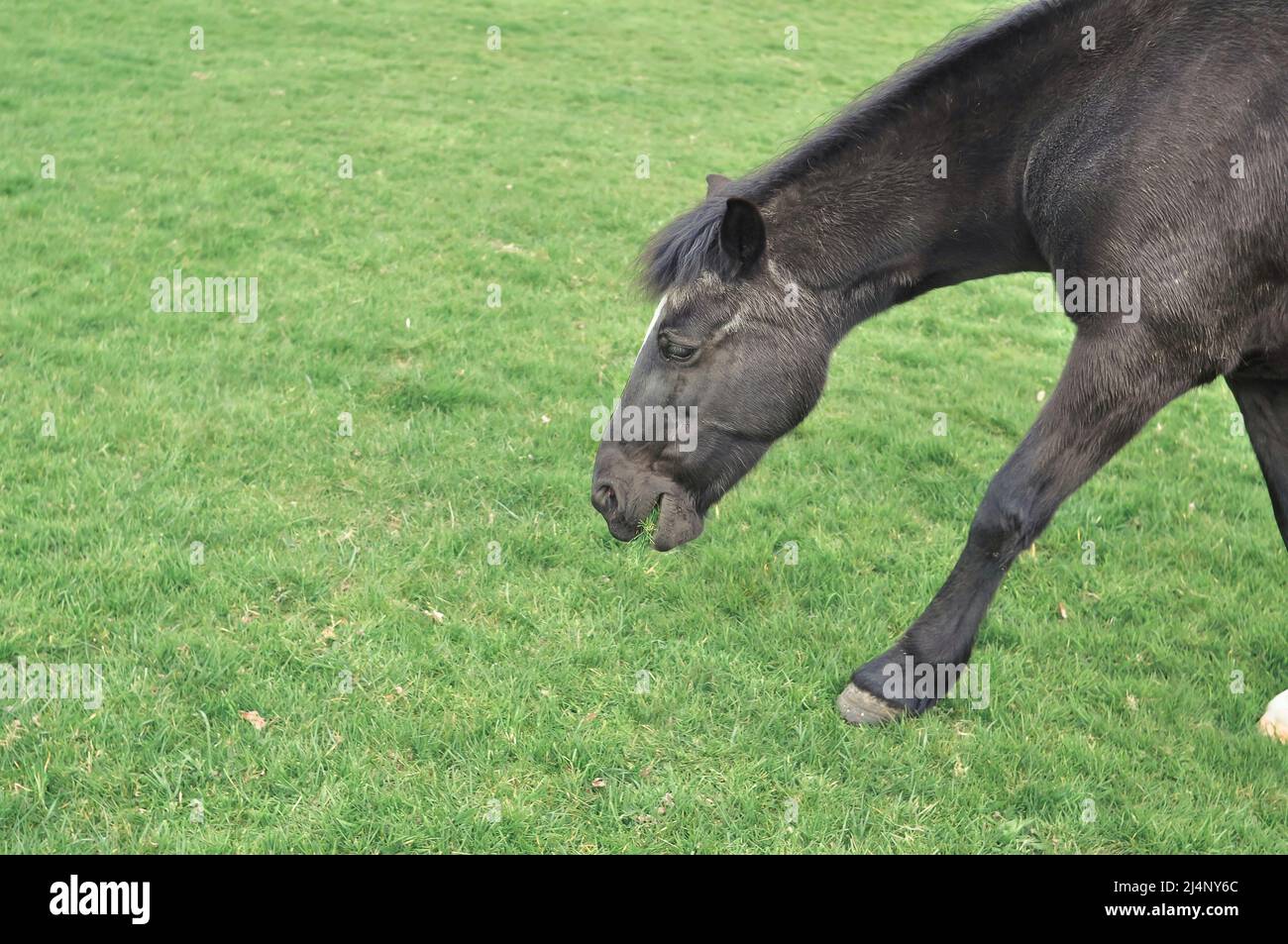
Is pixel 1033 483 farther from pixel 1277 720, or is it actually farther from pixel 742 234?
pixel 1277 720

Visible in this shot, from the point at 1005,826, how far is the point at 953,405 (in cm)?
457

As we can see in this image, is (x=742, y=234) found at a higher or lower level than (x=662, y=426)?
higher

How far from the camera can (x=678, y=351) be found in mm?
4391

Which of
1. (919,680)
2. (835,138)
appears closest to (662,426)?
(835,138)

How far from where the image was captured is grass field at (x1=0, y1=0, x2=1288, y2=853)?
400 centimetres

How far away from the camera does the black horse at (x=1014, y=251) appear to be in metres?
3.82

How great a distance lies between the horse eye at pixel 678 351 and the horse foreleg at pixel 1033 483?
1.36m

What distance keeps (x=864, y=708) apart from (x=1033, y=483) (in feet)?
4.11

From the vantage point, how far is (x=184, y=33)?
59.8 ft
